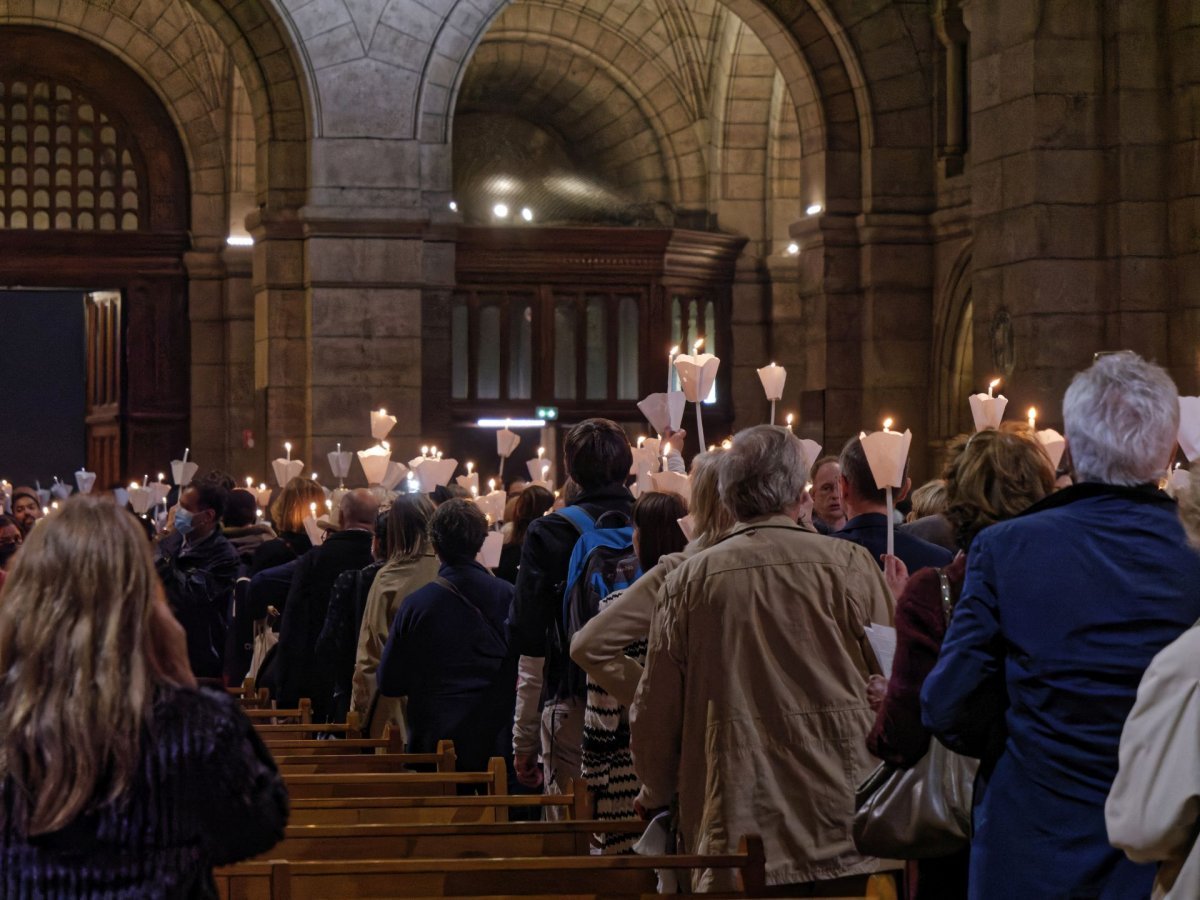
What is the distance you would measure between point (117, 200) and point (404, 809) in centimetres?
1899

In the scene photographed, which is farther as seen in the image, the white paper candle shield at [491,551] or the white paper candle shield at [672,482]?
the white paper candle shield at [491,551]

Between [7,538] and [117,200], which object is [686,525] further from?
[117,200]

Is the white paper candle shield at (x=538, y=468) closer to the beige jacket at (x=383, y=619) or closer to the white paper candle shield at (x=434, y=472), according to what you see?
the white paper candle shield at (x=434, y=472)

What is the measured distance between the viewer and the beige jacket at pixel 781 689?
14.3 ft

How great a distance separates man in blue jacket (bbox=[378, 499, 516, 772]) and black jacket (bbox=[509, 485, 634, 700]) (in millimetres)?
660

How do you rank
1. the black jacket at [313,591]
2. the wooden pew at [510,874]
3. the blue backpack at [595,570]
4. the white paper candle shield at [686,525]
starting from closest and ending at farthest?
the wooden pew at [510,874] → the white paper candle shield at [686,525] → the blue backpack at [595,570] → the black jacket at [313,591]

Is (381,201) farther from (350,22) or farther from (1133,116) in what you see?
(1133,116)

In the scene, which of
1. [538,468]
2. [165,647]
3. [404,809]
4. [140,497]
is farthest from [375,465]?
[165,647]

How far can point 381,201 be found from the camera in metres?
16.9

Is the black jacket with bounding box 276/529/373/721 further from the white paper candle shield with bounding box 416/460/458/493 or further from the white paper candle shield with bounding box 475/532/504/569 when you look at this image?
the white paper candle shield with bounding box 416/460/458/493

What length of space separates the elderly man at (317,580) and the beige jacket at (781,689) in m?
4.00

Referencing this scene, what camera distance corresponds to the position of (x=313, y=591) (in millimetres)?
8344

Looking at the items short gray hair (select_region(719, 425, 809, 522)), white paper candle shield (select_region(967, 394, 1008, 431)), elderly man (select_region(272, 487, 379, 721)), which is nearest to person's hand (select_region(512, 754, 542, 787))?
short gray hair (select_region(719, 425, 809, 522))

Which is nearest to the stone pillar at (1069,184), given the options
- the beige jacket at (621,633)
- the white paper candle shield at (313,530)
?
the white paper candle shield at (313,530)
